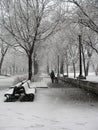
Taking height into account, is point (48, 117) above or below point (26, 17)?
below

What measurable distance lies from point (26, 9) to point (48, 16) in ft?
9.04

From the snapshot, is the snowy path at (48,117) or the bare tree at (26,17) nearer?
the snowy path at (48,117)

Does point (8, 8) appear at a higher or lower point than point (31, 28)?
higher

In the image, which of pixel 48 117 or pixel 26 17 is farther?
pixel 26 17

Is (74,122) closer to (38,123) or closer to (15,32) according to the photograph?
(38,123)

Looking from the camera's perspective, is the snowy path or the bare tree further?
the bare tree

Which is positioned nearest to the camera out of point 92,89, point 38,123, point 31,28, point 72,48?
point 38,123

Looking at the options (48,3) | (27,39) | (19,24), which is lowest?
(27,39)

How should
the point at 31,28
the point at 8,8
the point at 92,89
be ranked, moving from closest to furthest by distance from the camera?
the point at 92,89, the point at 8,8, the point at 31,28

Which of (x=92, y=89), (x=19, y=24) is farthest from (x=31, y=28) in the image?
(x=92, y=89)

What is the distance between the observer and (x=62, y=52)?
47.8 m

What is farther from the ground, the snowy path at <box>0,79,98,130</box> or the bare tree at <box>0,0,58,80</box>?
the bare tree at <box>0,0,58,80</box>

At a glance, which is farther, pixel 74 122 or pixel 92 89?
pixel 92 89

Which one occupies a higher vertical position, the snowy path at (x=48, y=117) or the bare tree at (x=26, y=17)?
the bare tree at (x=26, y=17)
